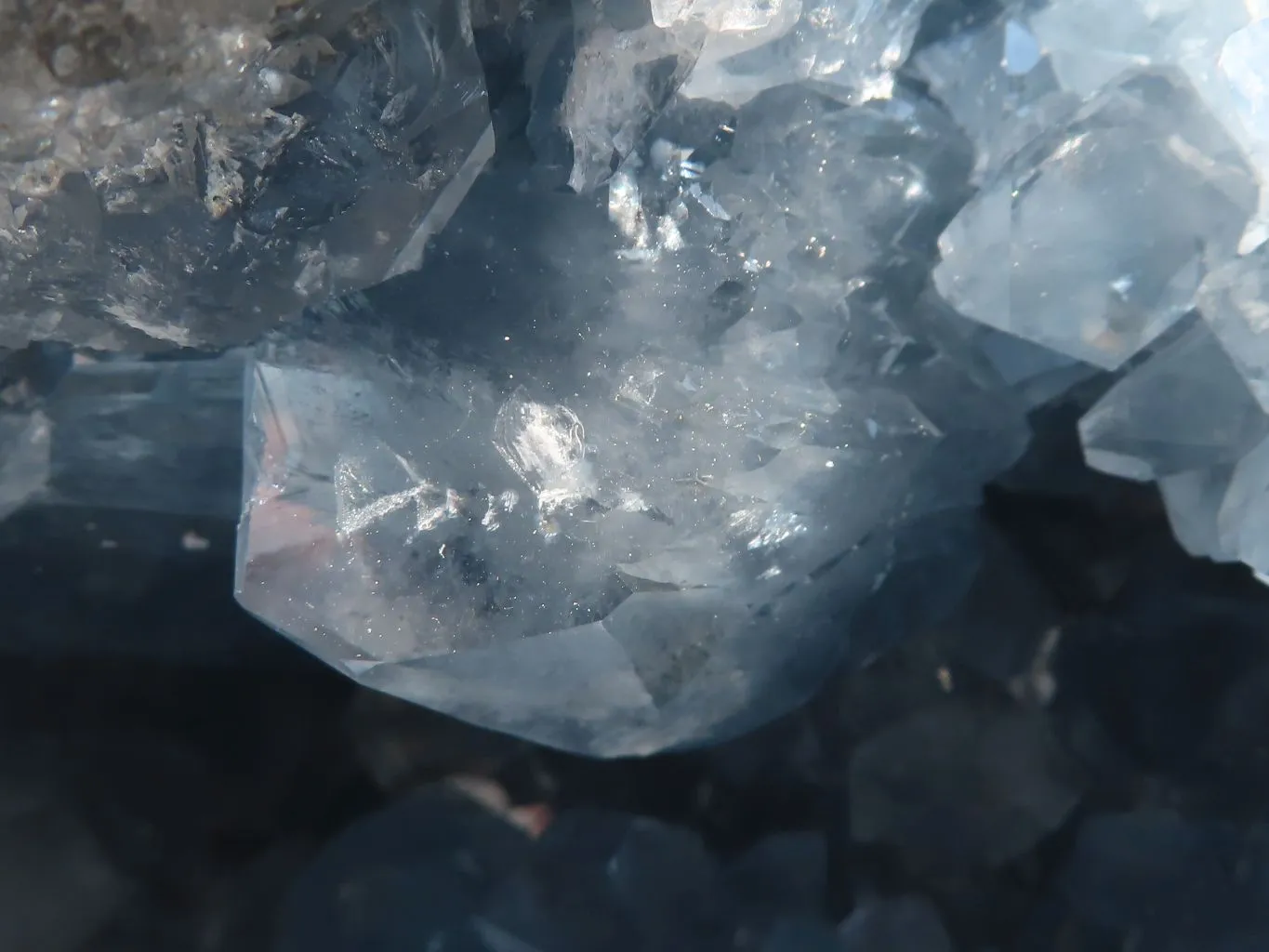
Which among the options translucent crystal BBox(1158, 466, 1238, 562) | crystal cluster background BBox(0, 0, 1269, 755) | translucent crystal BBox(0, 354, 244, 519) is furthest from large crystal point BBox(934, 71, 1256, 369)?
translucent crystal BBox(0, 354, 244, 519)

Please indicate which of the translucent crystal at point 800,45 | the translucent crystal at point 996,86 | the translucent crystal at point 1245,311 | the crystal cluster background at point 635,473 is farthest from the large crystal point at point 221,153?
the translucent crystal at point 1245,311

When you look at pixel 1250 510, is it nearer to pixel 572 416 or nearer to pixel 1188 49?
pixel 1188 49

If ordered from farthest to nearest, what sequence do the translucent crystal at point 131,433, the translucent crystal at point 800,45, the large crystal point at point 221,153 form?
1. the translucent crystal at point 131,433
2. the translucent crystal at point 800,45
3. the large crystal point at point 221,153

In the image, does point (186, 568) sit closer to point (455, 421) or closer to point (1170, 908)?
point (455, 421)

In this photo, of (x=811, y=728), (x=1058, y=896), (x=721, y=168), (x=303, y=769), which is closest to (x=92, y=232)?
(x=721, y=168)

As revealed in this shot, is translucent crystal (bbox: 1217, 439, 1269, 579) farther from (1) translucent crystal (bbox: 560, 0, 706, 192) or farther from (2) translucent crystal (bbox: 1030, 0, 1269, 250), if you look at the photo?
(1) translucent crystal (bbox: 560, 0, 706, 192)

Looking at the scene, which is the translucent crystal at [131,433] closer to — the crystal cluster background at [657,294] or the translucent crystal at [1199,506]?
the crystal cluster background at [657,294]
